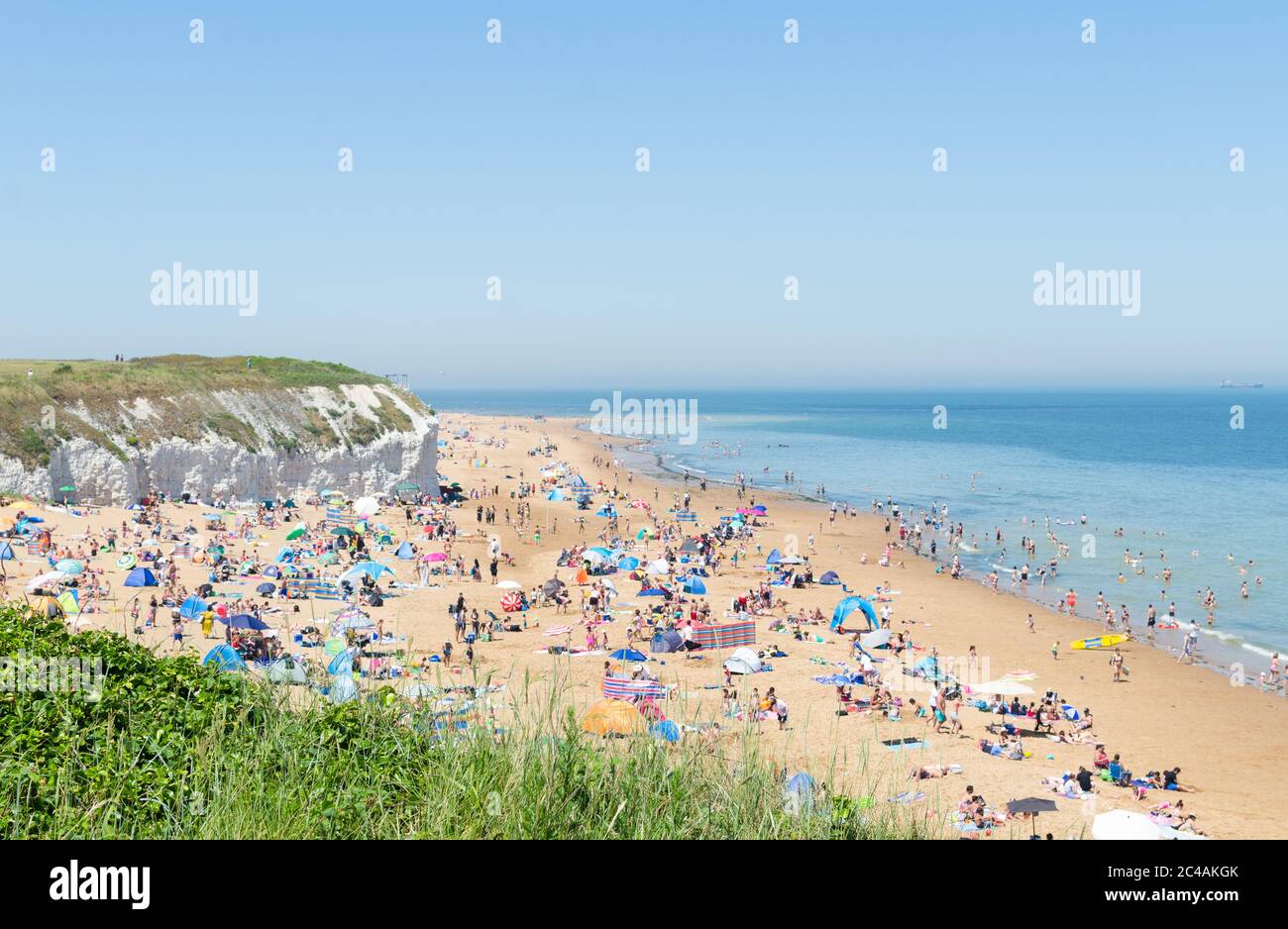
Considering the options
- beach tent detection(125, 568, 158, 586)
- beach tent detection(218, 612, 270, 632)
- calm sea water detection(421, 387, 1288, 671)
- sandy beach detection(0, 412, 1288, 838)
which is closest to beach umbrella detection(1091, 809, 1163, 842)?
sandy beach detection(0, 412, 1288, 838)

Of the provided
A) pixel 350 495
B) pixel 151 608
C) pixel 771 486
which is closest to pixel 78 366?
pixel 350 495

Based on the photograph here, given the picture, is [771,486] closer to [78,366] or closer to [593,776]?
[78,366]

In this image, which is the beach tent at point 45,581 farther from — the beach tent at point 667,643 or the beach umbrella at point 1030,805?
the beach umbrella at point 1030,805

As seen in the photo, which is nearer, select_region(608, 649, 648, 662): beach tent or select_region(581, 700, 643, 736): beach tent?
select_region(581, 700, 643, 736): beach tent

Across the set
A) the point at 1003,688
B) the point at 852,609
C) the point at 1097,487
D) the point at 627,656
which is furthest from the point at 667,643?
the point at 1097,487

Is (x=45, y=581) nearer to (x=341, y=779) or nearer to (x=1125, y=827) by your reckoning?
(x=341, y=779)

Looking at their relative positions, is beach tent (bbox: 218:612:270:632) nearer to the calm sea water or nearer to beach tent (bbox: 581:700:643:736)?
beach tent (bbox: 581:700:643:736)
